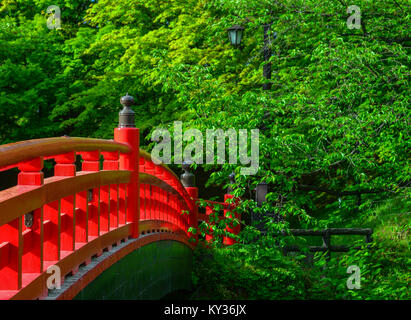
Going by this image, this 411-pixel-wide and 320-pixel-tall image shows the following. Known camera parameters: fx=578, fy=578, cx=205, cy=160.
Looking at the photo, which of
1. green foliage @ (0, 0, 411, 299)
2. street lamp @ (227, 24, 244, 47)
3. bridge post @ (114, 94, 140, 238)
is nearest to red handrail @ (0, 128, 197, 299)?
bridge post @ (114, 94, 140, 238)

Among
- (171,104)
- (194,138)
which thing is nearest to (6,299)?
(194,138)

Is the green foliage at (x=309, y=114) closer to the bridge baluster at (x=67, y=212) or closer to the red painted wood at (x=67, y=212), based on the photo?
the red painted wood at (x=67, y=212)

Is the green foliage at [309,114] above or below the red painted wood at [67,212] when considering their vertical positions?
above

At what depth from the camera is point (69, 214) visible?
14.8ft

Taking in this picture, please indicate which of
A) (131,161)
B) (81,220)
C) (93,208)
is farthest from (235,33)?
(81,220)

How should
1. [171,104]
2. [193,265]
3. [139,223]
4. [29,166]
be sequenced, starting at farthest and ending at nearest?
[171,104]
[193,265]
[139,223]
[29,166]

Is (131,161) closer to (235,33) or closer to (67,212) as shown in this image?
(67,212)

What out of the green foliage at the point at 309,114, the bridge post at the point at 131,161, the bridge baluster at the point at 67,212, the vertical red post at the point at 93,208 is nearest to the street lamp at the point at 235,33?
the green foliage at the point at 309,114

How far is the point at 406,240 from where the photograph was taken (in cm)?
1066

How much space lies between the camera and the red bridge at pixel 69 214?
11.4 feet

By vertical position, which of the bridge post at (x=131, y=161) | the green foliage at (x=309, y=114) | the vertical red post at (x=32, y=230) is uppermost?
the green foliage at (x=309, y=114)

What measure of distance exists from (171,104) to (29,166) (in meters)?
13.6
